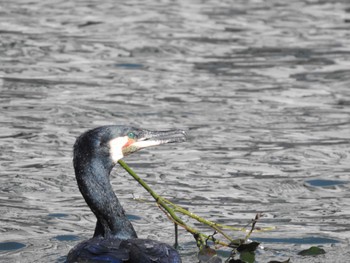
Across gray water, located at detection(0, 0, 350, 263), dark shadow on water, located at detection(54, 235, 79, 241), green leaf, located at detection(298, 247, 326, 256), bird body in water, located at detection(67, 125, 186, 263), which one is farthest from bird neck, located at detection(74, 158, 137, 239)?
green leaf, located at detection(298, 247, 326, 256)

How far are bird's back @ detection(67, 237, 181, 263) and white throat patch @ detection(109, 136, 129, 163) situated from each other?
65cm

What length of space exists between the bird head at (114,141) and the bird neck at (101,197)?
2.6 inches

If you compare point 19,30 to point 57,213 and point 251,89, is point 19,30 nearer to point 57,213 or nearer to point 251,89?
point 251,89

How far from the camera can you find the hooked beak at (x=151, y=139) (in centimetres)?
809

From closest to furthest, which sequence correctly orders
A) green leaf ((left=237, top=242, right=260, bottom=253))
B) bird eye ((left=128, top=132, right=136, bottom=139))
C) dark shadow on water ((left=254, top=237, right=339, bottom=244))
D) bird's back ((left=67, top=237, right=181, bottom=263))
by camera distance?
bird's back ((left=67, top=237, right=181, bottom=263)), green leaf ((left=237, top=242, right=260, bottom=253)), bird eye ((left=128, top=132, right=136, bottom=139)), dark shadow on water ((left=254, top=237, right=339, bottom=244))

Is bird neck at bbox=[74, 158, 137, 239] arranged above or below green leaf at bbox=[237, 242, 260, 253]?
above

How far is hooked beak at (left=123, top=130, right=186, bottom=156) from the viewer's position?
8.09 meters

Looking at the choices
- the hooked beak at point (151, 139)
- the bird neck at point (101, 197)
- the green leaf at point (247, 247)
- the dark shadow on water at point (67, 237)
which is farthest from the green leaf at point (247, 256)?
the dark shadow on water at point (67, 237)

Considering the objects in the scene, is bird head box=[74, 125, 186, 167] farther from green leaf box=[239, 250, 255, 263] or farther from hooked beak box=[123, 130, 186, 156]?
green leaf box=[239, 250, 255, 263]

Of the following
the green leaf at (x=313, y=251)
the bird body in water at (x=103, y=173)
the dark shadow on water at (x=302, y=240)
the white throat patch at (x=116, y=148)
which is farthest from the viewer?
the dark shadow on water at (x=302, y=240)

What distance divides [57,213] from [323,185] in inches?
94.5

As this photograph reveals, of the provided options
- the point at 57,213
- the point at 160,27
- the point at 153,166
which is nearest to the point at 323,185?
the point at 153,166

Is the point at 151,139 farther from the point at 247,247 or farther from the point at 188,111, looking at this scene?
the point at 188,111

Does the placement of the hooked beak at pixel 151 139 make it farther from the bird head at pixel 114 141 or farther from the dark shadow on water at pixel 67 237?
the dark shadow on water at pixel 67 237
